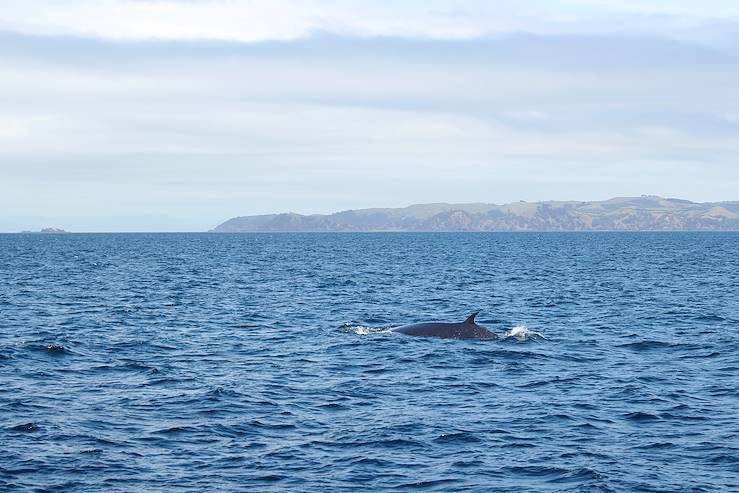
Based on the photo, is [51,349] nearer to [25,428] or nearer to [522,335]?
[25,428]

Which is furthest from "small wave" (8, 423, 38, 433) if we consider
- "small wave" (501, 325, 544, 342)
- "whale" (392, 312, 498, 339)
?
"small wave" (501, 325, 544, 342)

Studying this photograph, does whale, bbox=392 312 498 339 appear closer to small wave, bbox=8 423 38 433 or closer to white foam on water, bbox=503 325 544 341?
white foam on water, bbox=503 325 544 341

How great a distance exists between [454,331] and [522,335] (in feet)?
10.6

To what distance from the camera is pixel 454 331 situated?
37.6 meters

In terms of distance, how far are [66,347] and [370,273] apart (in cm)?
6102

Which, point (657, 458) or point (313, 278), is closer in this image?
point (657, 458)

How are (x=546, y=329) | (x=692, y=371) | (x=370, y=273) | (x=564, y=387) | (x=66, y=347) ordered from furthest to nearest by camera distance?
(x=370, y=273) → (x=546, y=329) → (x=66, y=347) → (x=692, y=371) → (x=564, y=387)

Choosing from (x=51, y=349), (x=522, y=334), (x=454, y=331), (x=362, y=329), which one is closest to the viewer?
(x=51, y=349)

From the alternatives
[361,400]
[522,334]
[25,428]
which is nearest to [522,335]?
[522,334]

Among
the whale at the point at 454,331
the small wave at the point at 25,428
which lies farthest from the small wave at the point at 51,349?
the whale at the point at 454,331

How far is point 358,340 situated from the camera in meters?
37.5

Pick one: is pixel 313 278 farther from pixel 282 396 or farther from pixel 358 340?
pixel 282 396

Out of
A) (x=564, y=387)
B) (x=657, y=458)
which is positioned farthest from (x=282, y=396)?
(x=657, y=458)

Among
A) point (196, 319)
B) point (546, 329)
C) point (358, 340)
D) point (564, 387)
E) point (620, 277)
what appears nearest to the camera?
point (564, 387)
